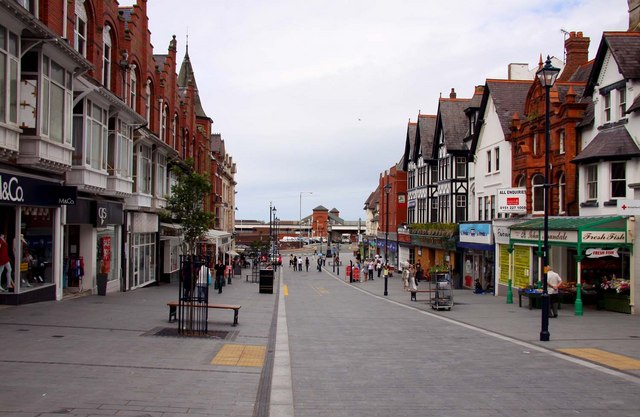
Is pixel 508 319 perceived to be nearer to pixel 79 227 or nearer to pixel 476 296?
pixel 476 296

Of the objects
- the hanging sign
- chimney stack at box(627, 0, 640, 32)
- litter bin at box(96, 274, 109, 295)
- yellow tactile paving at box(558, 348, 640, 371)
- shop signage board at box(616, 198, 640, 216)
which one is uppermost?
chimney stack at box(627, 0, 640, 32)

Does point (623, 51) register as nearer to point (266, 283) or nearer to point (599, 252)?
point (599, 252)

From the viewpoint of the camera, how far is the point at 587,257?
2386 centimetres

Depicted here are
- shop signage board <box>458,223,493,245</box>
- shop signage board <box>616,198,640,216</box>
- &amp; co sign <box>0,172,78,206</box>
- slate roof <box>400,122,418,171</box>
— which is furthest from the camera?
slate roof <box>400,122,418,171</box>

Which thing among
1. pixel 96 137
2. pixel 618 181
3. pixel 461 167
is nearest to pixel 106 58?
pixel 96 137

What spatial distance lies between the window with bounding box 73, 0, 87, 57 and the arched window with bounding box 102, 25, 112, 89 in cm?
206

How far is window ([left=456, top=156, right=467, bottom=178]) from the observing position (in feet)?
144

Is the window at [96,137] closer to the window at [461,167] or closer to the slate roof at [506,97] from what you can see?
the slate roof at [506,97]

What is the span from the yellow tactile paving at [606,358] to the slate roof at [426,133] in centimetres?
3871

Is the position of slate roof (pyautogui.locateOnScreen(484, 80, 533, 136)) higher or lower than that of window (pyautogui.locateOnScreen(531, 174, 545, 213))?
higher

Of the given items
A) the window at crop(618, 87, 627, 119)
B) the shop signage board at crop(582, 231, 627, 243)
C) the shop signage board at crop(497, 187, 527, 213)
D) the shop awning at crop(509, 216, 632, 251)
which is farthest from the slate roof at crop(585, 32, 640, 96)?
the shop signage board at crop(497, 187, 527, 213)

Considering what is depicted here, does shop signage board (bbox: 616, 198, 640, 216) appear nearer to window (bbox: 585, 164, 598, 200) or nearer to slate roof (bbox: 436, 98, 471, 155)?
window (bbox: 585, 164, 598, 200)

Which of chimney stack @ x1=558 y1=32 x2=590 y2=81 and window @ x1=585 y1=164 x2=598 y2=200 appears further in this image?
chimney stack @ x1=558 y1=32 x2=590 y2=81

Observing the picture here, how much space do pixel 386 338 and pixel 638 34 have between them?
663 inches
